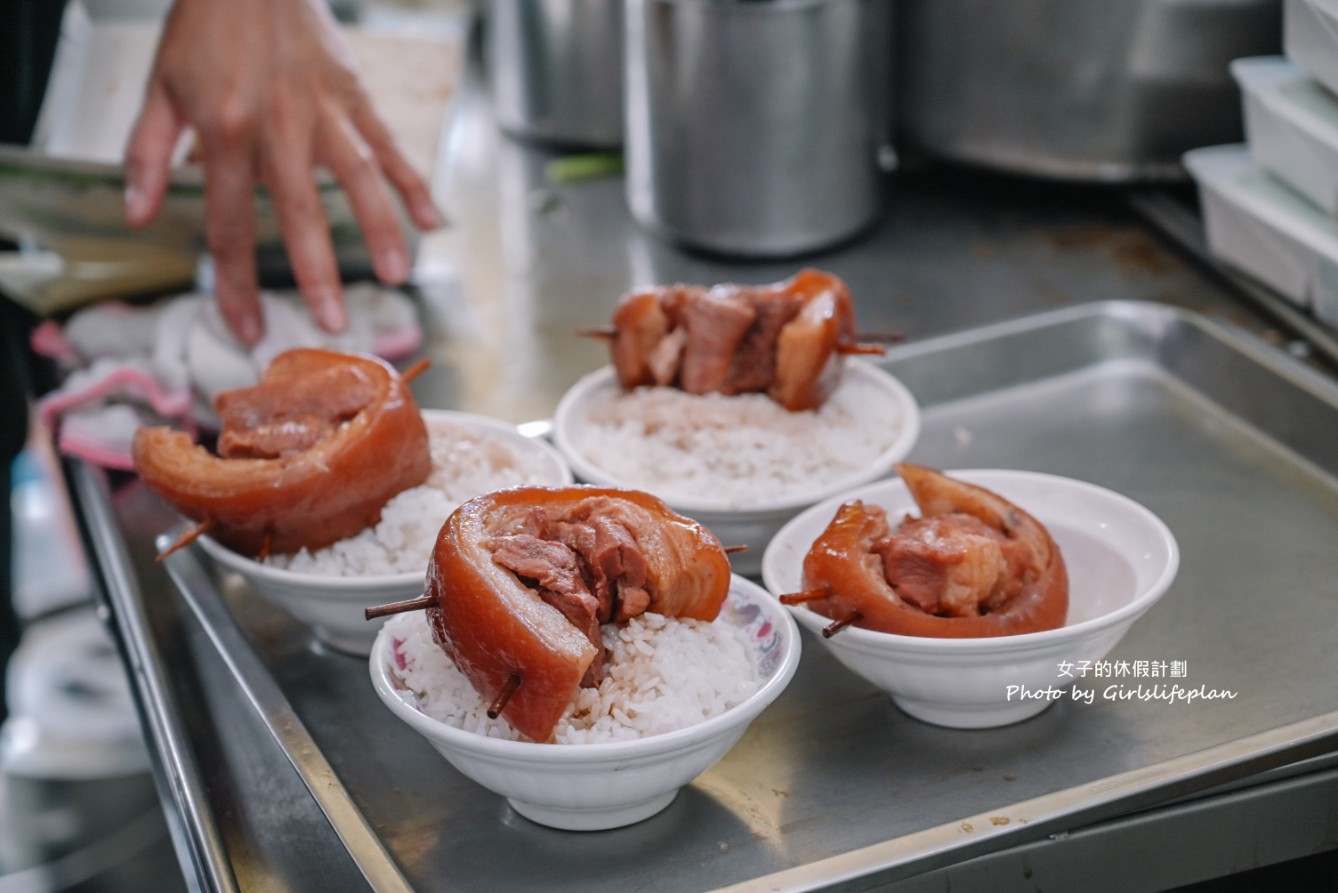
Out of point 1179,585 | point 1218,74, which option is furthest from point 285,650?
point 1218,74

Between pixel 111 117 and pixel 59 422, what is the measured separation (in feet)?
2.20

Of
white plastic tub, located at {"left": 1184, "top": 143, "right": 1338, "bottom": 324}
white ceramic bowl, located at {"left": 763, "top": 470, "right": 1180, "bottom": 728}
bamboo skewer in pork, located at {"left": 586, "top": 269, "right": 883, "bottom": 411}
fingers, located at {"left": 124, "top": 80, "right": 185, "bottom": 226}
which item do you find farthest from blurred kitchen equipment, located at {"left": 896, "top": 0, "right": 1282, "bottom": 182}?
fingers, located at {"left": 124, "top": 80, "right": 185, "bottom": 226}

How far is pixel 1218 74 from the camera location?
2.28 meters

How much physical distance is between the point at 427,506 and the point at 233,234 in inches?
28.1

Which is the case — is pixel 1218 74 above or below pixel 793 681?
above

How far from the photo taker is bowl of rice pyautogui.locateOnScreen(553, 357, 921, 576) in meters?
1.49

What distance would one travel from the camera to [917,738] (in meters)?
1.25

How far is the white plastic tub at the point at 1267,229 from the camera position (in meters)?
1.89

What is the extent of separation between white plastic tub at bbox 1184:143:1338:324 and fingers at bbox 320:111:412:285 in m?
1.32

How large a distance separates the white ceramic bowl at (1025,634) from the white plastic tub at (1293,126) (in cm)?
79

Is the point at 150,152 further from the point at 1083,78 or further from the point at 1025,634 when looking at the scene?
the point at 1083,78

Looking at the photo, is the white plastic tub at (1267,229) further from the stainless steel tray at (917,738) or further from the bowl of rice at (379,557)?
the bowl of rice at (379,557)

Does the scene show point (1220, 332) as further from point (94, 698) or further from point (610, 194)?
point (94, 698)

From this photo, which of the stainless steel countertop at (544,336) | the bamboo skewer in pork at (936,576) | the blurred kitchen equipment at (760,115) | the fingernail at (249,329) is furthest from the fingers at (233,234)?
the bamboo skewer in pork at (936,576)
